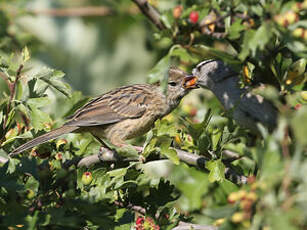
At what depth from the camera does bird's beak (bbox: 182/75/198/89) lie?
413 cm

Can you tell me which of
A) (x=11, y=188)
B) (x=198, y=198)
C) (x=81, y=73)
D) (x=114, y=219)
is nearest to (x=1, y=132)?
(x=11, y=188)

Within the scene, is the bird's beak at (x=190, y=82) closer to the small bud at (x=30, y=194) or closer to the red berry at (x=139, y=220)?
the red berry at (x=139, y=220)

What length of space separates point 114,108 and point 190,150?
→ 1452mm

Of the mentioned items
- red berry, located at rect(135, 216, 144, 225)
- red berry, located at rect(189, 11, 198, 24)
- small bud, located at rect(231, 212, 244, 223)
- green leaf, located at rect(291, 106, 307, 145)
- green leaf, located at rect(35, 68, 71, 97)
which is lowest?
red berry, located at rect(135, 216, 144, 225)

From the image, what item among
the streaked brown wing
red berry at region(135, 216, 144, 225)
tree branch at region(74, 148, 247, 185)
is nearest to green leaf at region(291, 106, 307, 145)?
tree branch at region(74, 148, 247, 185)

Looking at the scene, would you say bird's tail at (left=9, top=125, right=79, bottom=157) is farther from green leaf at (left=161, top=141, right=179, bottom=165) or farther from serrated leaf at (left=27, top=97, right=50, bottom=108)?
green leaf at (left=161, top=141, right=179, bottom=165)

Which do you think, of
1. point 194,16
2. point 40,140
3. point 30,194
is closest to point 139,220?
point 30,194

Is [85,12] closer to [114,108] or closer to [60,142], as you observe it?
[114,108]

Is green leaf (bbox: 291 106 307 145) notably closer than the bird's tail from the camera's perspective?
Yes

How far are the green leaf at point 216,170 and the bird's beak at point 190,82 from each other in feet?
3.97

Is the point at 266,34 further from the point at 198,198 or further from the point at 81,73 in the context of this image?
the point at 81,73

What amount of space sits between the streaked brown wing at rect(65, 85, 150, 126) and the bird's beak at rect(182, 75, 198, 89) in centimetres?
47

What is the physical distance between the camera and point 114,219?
2842mm

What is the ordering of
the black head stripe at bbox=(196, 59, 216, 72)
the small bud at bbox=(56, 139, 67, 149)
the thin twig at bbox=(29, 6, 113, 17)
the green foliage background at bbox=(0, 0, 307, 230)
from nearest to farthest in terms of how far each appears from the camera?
the green foliage background at bbox=(0, 0, 307, 230) → the small bud at bbox=(56, 139, 67, 149) → the black head stripe at bbox=(196, 59, 216, 72) → the thin twig at bbox=(29, 6, 113, 17)
